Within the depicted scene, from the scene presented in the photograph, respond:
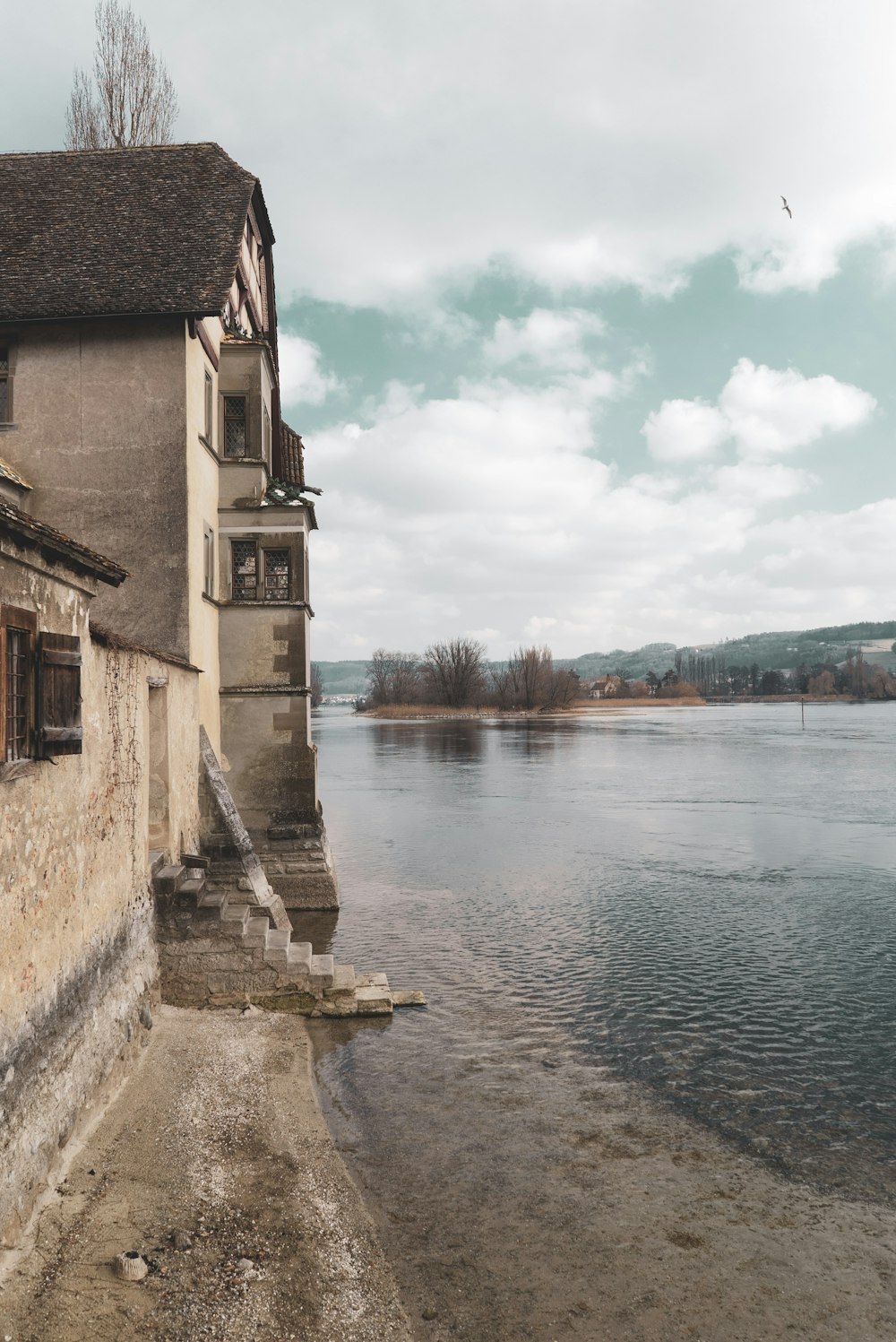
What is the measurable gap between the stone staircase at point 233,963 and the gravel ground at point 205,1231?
1.86 m

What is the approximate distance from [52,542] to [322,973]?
7589mm

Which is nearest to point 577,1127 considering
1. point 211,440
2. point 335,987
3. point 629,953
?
point 335,987

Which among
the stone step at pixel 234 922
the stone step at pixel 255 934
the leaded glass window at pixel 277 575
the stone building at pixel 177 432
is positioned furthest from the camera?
the leaded glass window at pixel 277 575

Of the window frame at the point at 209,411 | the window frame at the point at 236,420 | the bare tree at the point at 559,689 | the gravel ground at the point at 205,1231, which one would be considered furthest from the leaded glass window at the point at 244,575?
the bare tree at the point at 559,689

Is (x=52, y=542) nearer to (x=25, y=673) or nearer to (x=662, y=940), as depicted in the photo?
(x=25, y=673)

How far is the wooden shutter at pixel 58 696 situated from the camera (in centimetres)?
677

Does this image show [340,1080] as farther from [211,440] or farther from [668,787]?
[668,787]

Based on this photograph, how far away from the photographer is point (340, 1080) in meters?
10.1

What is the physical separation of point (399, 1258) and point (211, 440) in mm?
14182

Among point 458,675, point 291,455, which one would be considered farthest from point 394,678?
point 291,455

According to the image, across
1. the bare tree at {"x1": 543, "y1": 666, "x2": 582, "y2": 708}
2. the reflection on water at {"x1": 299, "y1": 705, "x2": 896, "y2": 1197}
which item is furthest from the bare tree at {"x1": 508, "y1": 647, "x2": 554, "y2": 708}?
the reflection on water at {"x1": 299, "y1": 705, "x2": 896, "y2": 1197}

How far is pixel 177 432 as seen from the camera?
14.7 metres

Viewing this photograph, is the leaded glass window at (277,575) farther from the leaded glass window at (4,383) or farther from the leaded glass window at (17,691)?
the leaded glass window at (17,691)

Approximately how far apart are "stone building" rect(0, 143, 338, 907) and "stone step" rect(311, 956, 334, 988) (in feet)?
16.2
